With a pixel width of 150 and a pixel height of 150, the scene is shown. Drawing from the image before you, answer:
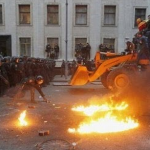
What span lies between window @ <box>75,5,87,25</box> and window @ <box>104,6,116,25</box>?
2242 millimetres

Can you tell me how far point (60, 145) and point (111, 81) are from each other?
19.4 feet

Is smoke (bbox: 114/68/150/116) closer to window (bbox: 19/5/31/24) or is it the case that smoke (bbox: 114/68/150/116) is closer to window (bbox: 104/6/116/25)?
window (bbox: 104/6/116/25)

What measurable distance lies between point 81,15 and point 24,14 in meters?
6.28

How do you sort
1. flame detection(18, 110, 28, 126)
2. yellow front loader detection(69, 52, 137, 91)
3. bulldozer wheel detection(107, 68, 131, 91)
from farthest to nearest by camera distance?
1. yellow front loader detection(69, 52, 137, 91)
2. bulldozer wheel detection(107, 68, 131, 91)
3. flame detection(18, 110, 28, 126)

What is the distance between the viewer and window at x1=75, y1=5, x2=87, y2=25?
24156 mm

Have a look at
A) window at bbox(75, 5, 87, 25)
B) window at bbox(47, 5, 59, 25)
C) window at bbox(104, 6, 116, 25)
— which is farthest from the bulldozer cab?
window at bbox(47, 5, 59, 25)

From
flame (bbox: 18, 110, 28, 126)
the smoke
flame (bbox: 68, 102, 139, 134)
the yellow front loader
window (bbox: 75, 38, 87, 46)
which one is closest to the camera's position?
flame (bbox: 68, 102, 139, 134)

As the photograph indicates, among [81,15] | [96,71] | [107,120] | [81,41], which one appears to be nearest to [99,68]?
[96,71]

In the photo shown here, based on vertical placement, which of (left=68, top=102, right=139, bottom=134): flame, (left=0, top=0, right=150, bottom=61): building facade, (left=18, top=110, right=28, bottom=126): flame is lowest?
(left=18, top=110, right=28, bottom=126): flame

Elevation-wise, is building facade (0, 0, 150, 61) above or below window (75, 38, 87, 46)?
above

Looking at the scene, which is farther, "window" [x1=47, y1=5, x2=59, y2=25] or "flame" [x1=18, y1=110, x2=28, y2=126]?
"window" [x1=47, y1=5, x2=59, y2=25]

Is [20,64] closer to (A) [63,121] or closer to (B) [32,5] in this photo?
(A) [63,121]

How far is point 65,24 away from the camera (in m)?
23.8

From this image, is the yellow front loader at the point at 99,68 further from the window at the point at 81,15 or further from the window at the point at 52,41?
the window at the point at 81,15
